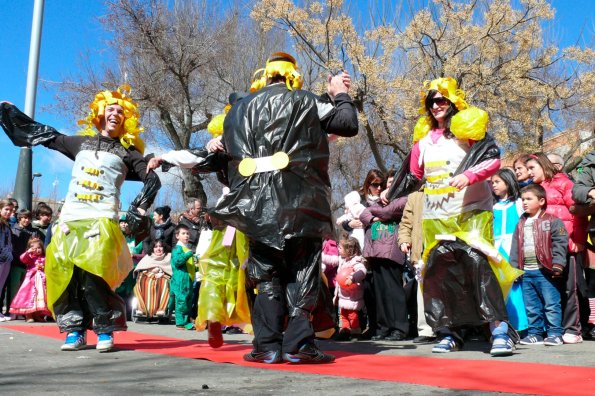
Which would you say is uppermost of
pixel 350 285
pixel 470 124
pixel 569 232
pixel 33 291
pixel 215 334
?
pixel 470 124

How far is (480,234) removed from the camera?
503 cm

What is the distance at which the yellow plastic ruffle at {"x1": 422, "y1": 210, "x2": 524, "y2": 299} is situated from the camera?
16.3ft

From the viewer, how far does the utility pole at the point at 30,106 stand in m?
12.3

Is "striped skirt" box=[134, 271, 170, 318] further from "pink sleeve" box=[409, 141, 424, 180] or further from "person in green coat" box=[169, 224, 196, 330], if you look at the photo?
"pink sleeve" box=[409, 141, 424, 180]

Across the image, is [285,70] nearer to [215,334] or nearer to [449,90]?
[449,90]

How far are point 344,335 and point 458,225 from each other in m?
2.55

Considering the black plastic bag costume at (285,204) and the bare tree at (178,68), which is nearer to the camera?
the black plastic bag costume at (285,204)

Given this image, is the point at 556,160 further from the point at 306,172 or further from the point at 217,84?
the point at 217,84

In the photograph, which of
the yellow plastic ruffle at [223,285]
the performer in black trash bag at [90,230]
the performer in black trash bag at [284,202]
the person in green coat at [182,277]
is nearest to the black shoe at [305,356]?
the performer in black trash bag at [284,202]

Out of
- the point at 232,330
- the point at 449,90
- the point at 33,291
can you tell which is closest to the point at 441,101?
the point at 449,90

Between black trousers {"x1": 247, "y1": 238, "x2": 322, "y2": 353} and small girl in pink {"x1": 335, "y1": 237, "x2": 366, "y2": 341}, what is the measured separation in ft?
9.07

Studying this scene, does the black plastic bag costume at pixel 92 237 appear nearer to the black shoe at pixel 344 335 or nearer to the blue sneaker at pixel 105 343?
the blue sneaker at pixel 105 343

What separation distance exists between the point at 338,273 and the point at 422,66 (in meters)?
15.6

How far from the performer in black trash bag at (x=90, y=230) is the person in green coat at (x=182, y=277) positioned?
3.25 meters
